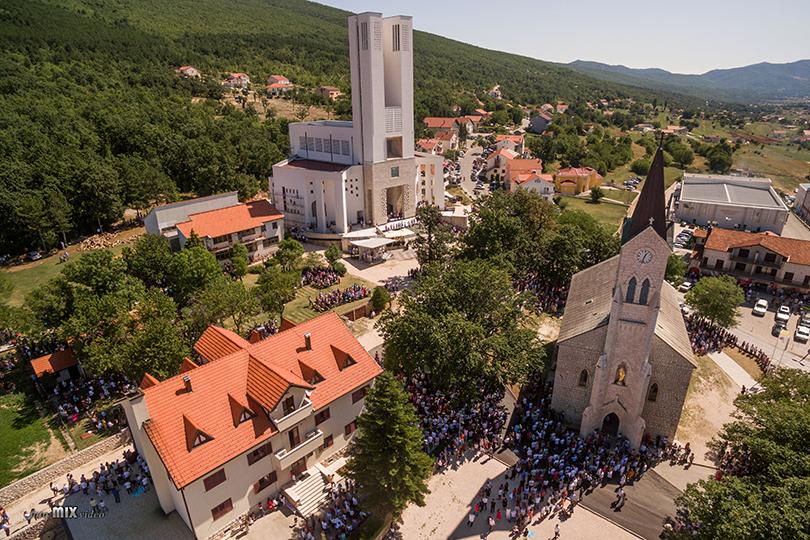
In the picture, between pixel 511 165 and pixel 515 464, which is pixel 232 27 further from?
pixel 515 464

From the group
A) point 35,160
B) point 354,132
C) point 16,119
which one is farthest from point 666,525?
point 16,119

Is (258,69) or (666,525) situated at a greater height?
(258,69)

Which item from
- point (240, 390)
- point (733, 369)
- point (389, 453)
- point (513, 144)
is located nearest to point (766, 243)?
point (733, 369)

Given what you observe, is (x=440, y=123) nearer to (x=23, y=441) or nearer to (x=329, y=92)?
(x=329, y=92)

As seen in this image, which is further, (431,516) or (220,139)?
(220,139)

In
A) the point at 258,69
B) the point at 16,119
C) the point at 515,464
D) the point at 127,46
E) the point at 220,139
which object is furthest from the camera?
the point at 258,69

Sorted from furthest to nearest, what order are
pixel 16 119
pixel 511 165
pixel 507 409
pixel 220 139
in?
1. pixel 511 165
2. pixel 220 139
3. pixel 16 119
4. pixel 507 409

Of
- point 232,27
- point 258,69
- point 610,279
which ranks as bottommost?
point 610,279
